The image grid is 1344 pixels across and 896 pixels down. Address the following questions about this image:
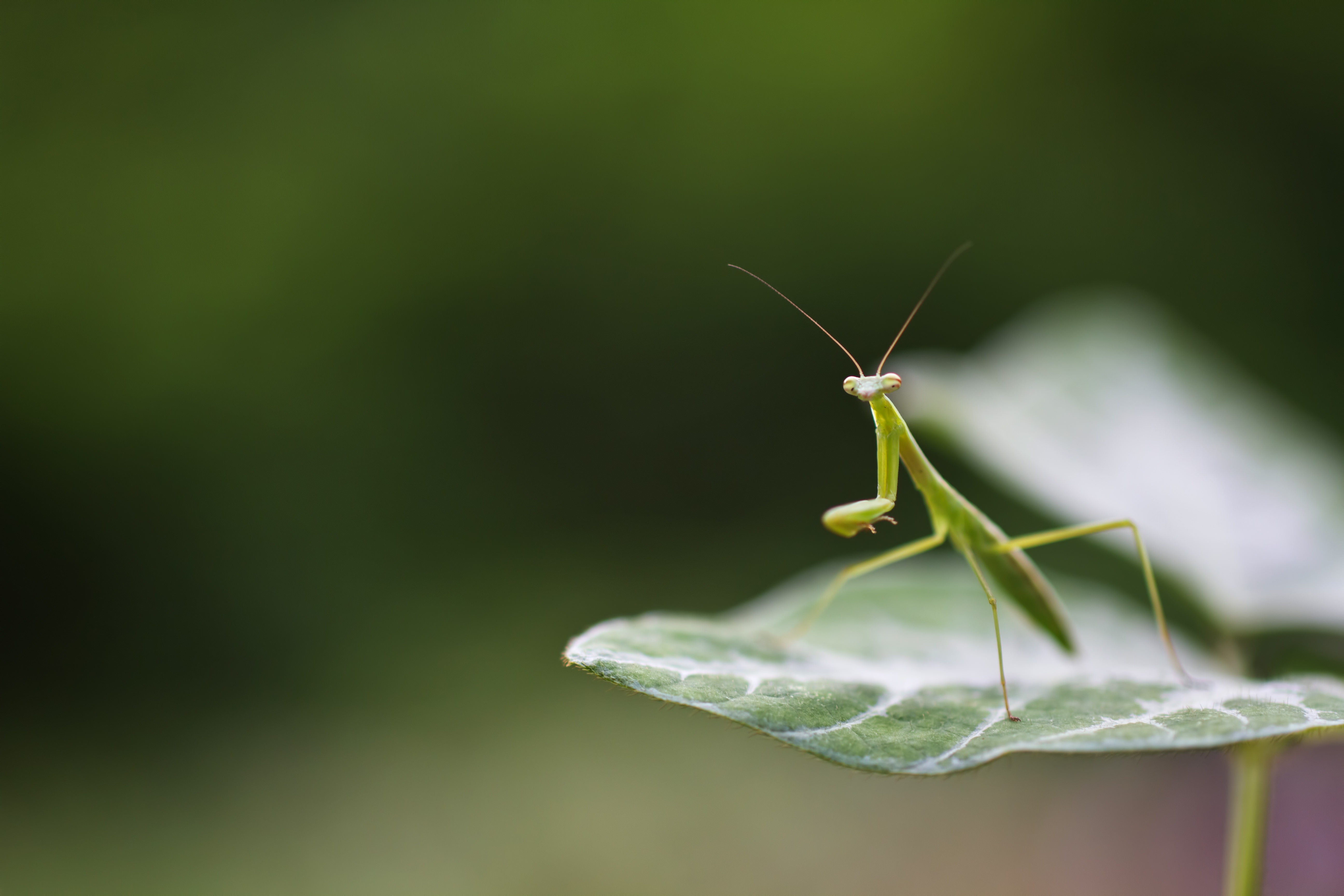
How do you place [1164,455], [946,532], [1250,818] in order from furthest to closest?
[1164,455] → [946,532] → [1250,818]

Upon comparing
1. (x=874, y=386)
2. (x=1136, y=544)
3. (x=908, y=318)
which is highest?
(x=908, y=318)

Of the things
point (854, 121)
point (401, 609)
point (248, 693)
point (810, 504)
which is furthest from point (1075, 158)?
point (248, 693)

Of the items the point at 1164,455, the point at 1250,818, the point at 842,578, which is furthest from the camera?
the point at 1164,455

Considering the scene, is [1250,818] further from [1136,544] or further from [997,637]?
[1136,544]

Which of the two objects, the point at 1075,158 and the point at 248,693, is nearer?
the point at 248,693

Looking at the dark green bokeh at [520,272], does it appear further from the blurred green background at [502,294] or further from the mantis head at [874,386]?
the mantis head at [874,386]

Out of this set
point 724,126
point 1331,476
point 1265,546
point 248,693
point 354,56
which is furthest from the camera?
point 724,126

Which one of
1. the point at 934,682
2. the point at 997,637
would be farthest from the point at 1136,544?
the point at 934,682

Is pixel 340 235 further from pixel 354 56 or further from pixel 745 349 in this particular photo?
pixel 745 349
